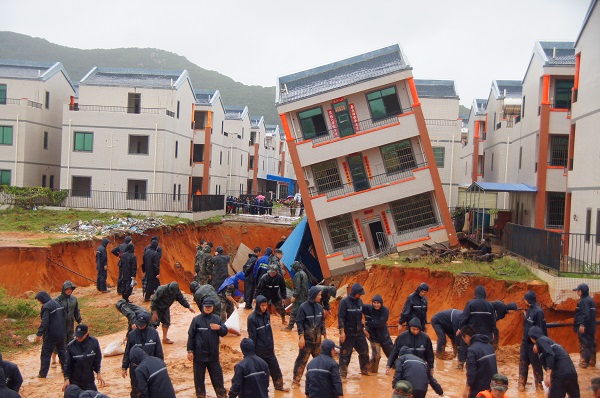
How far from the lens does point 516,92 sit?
121 ft

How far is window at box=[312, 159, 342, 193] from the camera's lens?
27750 mm

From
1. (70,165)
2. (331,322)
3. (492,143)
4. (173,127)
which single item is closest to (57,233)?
(70,165)

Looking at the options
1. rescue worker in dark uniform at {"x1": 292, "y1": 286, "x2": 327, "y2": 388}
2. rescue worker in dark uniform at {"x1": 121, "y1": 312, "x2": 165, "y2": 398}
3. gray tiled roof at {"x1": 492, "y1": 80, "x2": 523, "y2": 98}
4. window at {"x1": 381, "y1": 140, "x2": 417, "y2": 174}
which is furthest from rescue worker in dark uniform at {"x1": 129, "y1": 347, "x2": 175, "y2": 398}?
gray tiled roof at {"x1": 492, "y1": 80, "x2": 523, "y2": 98}

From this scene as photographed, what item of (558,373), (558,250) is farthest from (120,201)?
(558,373)

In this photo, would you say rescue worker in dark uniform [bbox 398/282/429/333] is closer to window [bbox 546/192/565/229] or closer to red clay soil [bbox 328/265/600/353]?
red clay soil [bbox 328/265/600/353]

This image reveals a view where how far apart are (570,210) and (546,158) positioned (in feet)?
14.6

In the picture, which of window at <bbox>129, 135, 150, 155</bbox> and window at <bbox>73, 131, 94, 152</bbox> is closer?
window at <bbox>73, 131, 94, 152</bbox>

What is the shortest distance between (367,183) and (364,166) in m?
Result: 0.79

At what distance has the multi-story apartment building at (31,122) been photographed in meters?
36.3

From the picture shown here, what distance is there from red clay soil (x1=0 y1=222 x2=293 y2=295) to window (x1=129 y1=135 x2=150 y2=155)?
235 inches

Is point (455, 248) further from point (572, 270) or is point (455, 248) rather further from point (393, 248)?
point (572, 270)

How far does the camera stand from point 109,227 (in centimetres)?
3000

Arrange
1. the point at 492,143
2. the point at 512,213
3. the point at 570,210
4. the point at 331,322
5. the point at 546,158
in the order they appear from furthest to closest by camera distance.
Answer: the point at 492,143
the point at 512,213
the point at 546,158
the point at 570,210
the point at 331,322

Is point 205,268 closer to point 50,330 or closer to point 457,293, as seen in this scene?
point 50,330
